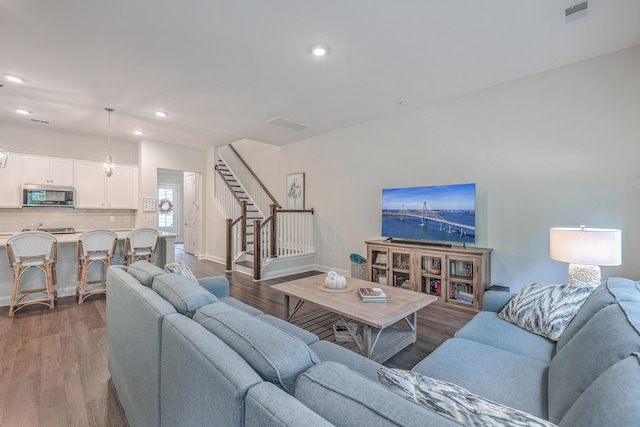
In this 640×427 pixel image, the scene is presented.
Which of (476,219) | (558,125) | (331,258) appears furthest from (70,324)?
(558,125)

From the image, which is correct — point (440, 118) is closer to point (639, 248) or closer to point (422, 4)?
point (422, 4)

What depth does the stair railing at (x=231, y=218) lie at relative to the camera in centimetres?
592

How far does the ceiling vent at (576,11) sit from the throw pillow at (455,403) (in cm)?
303

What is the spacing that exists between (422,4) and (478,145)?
7.31 ft

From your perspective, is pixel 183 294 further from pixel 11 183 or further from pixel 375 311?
pixel 11 183

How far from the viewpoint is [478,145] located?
3838 mm

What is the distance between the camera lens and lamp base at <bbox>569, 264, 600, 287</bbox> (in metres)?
2.38

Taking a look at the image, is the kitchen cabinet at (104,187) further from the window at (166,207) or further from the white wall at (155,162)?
the window at (166,207)

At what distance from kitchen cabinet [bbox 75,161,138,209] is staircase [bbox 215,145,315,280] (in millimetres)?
1783

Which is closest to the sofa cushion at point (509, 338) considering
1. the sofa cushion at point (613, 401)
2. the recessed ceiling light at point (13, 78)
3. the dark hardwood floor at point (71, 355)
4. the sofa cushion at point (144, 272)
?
the dark hardwood floor at point (71, 355)

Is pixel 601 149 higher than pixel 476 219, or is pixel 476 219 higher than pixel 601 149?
pixel 601 149

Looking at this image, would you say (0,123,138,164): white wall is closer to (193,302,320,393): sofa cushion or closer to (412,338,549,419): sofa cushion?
(193,302,320,393): sofa cushion

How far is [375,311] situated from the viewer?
7.36ft

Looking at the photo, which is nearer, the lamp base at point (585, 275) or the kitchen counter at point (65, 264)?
the lamp base at point (585, 275)
